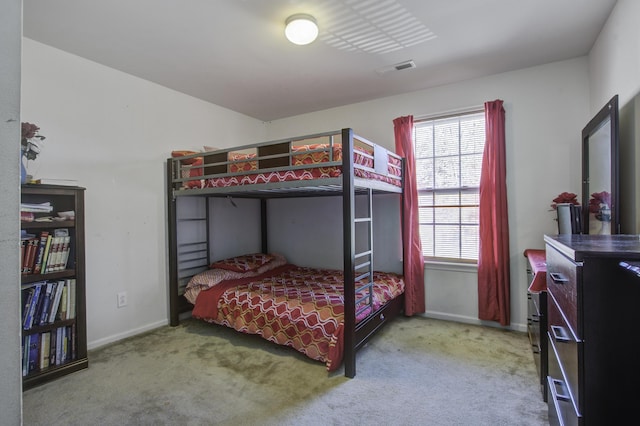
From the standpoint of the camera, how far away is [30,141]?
213cm

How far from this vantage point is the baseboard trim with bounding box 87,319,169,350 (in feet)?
8.59

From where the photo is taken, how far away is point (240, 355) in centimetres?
250

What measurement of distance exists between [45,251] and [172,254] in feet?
3.51

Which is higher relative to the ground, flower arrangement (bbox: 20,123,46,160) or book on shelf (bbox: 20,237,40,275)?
flower arrangement (bbox: 20,123,46,160)

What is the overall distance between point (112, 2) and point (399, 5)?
5.66 feet

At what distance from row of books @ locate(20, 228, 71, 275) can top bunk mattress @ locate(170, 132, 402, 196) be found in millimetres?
1052

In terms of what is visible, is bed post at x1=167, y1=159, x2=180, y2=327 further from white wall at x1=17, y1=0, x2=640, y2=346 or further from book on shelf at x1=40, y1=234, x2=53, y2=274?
book on shelf at x1=40, y1=234, x2=53, y2=274

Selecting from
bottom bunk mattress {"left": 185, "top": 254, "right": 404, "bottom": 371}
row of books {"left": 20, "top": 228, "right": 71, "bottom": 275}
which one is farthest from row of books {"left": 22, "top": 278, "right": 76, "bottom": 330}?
bottom bunk mattress {"left": 185, "top": 254, "right": 404, "bottom": 371}

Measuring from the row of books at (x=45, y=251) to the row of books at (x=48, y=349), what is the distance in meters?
0.43

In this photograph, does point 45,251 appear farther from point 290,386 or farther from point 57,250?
point 290,386

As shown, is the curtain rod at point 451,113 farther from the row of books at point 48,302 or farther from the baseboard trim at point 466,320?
the row of books at point 48,302

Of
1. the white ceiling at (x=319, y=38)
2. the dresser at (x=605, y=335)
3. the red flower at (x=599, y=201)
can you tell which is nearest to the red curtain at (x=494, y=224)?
the white ceiling at (x=319, y=38)

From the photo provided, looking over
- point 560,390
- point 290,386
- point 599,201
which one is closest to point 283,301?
point 290,386

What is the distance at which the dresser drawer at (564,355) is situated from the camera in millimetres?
1031
